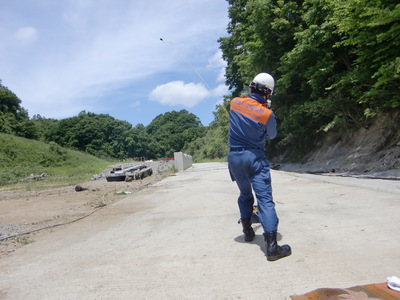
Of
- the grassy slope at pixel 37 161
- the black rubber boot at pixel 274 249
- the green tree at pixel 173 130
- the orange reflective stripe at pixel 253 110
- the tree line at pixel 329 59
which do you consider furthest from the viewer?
the green tree at pixel 173 130

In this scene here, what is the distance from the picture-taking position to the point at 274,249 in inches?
124

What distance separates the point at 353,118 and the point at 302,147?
7622 mm

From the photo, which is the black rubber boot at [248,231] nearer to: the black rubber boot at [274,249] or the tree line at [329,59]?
the black rubber boot at [274,249]

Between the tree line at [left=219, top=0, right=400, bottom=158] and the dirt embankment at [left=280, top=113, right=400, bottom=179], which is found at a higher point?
the tree line at [left=219, top=0, right=400, bottom=158]

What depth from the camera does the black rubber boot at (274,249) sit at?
314cm

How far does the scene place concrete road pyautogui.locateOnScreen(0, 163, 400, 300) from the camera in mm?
2703

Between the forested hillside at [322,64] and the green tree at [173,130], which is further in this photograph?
the green tree at [173,130]

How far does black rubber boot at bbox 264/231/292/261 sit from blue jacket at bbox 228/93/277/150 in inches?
38.1

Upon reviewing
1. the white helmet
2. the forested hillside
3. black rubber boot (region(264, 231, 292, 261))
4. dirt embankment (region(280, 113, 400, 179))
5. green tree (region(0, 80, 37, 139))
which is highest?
green tree (region(0, 80, 37, 139))

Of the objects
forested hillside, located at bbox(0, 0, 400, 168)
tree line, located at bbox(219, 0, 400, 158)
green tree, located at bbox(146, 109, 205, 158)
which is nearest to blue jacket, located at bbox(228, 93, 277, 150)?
forested hillside, located at bbox(0, 0, 400, 168)

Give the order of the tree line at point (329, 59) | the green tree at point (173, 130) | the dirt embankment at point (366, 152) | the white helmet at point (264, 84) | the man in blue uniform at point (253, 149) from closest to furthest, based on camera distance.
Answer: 1. the man in blue uniform at point (253, 149)
2. the white helmet at point (264, 84)
3. the tree line at point (329, 59)
4. the dirt embankment at point (366, 152)
5. the green tree at point (173, 130)

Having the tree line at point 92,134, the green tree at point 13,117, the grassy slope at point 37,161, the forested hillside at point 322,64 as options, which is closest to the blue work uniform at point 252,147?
the forested hillside at point 322,64

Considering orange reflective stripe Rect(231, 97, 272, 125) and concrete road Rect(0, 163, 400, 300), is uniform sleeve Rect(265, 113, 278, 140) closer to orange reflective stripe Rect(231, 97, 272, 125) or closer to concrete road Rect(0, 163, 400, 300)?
orange reflective stripe Rect(231, 97, 272, 125)

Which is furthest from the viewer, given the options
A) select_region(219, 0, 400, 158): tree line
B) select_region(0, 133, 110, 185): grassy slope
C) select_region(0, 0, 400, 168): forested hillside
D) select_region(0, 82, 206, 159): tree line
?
select_region(0, 82, 206, 159): tree line
